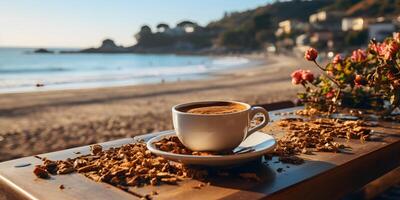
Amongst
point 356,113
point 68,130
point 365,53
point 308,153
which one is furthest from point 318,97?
point 68,130

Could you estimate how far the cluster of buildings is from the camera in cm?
6944

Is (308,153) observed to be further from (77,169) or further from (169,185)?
(77,169)

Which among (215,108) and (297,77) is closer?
(215,108)

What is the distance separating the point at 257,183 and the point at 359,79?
1434 mm

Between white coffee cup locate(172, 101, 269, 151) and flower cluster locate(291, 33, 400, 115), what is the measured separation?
109 cm

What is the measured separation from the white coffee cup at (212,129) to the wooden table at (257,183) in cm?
12

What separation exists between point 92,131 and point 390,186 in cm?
617

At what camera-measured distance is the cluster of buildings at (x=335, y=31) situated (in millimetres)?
69438

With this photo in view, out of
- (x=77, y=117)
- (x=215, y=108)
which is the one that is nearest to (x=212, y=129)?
(x=215, y=108)

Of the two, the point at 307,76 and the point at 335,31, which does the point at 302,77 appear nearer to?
the point at 307,76

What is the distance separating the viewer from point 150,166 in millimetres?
1268

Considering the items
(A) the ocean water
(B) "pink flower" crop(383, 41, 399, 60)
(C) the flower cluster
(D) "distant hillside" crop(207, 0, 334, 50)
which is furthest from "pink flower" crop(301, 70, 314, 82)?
(D) "distant hillside" crop(207, 0, 334, 50)

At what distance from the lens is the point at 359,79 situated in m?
2.25

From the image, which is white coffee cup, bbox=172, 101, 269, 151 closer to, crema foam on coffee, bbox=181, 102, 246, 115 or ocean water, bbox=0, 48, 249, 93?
crema foam on coffee, bbox=181, 102, 246, 115
